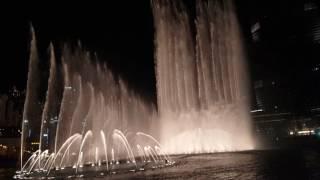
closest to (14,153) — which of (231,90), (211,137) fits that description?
(211,137)

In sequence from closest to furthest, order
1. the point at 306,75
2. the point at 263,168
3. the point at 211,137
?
1. the point at 263,168
2. the point at 211,137
3. the point at 306,75

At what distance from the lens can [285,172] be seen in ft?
57.3

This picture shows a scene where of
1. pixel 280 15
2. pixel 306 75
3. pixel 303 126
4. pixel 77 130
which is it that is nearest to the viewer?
pixel 77 130

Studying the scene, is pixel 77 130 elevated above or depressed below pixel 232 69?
below

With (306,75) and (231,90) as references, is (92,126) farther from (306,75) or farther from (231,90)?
(306,75)

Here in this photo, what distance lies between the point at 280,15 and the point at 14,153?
93.7 metres

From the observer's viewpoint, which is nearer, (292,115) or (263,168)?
(263,168)

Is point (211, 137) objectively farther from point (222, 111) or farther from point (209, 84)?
point (209, 84)

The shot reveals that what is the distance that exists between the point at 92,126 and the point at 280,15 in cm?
8984

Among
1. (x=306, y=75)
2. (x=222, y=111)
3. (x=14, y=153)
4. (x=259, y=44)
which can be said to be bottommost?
(x=14, y=153)

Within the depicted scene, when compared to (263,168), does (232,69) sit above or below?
above

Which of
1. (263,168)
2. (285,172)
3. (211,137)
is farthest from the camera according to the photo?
(211,137)

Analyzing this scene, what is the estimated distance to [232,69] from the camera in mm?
43875

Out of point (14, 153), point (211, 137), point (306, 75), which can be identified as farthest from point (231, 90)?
point (306, 75)
